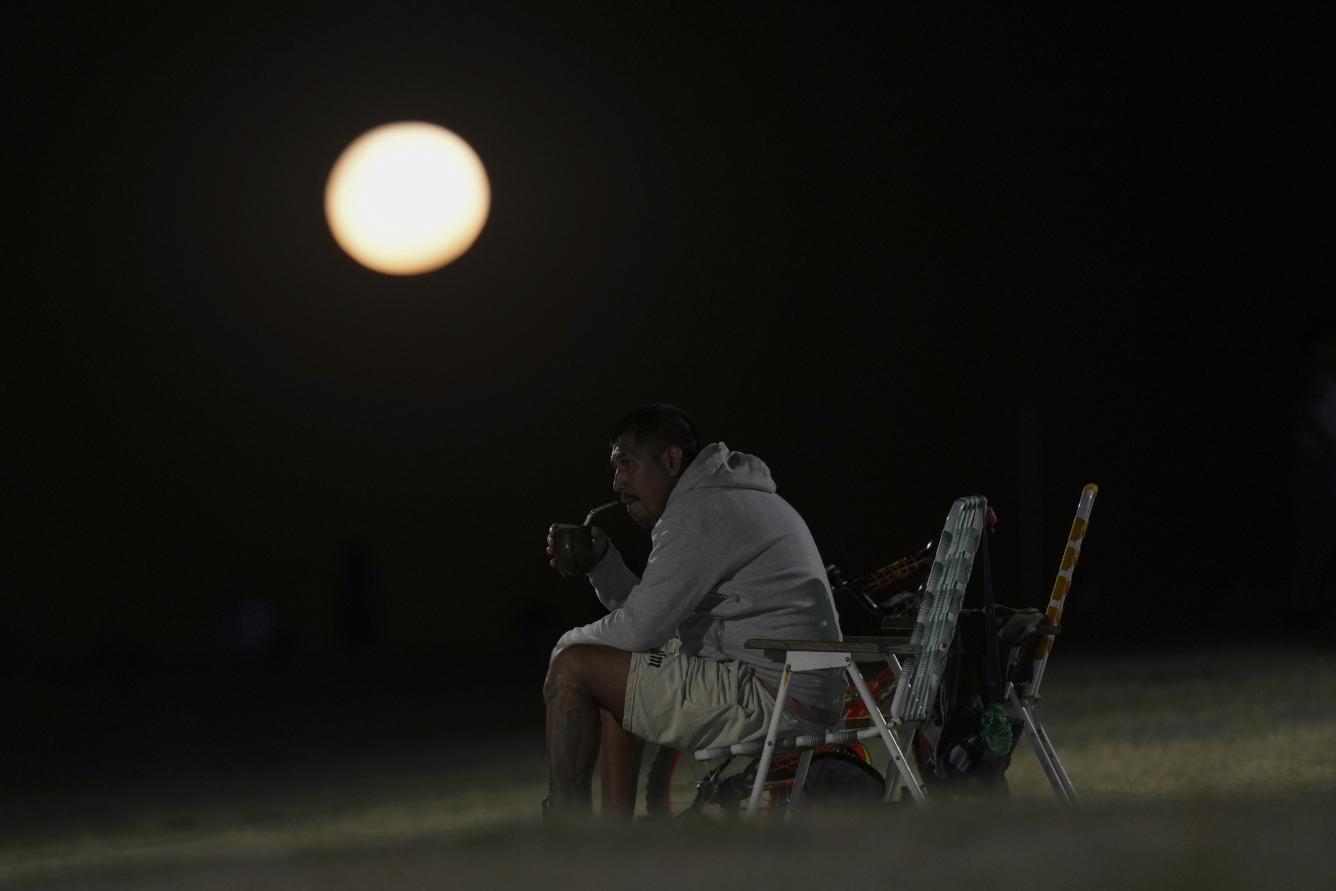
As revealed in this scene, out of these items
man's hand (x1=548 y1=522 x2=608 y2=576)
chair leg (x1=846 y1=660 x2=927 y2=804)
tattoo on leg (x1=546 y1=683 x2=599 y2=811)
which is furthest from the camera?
man's hand (x1=548 y1=522 x2=608 y2=576)

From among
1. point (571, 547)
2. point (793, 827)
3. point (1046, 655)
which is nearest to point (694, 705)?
point (571, 547)

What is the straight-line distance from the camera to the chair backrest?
5.66 meters

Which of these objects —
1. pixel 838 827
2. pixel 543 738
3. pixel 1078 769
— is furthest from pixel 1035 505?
pixel 838 827

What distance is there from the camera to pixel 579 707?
18.7 ft

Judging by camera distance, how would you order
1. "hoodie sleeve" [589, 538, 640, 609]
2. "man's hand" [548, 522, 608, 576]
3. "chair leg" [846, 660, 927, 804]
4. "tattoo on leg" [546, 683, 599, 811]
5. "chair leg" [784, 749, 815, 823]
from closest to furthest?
"chair leg" [846, 660, 927, 804] < "tattoo on leg" [546, 683, 599, 811] < "chair leg" [784, 749, 815, 823] < "man's hand" [548, 522, 608, 576] < "hoodie sleeve" [589, 538, 640, 609]

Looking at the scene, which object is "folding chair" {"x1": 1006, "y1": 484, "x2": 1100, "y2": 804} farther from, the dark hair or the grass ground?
the dark hair

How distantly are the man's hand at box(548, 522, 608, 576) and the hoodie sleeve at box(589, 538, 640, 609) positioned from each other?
3.4 inches

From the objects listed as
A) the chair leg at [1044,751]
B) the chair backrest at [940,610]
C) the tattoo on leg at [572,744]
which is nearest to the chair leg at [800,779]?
the chair backrest at [940,610]

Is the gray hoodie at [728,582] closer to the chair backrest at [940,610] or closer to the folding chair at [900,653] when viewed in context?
the folding chair at [900,653]

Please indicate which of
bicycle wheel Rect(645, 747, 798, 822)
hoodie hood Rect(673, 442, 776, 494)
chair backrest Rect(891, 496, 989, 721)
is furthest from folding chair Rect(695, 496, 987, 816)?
hoodie hood Rect(673, 442, 776, 494)

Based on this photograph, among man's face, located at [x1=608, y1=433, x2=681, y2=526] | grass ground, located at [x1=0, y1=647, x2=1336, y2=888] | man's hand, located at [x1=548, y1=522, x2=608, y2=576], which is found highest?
man's face, located at [x1=608, y1=433, x2=681, y2=526]

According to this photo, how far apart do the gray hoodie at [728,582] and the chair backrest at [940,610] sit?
207 mm

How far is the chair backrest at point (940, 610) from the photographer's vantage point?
5.66m

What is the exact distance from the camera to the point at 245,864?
14.0 feet
